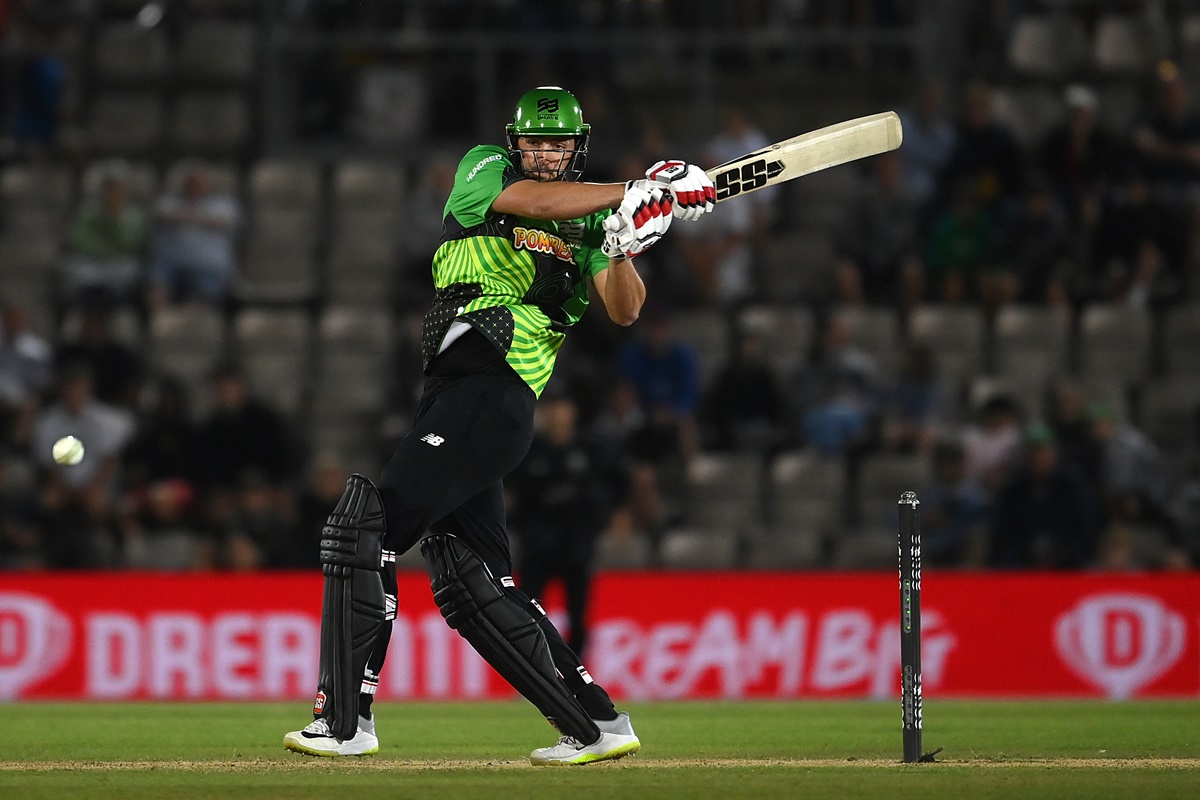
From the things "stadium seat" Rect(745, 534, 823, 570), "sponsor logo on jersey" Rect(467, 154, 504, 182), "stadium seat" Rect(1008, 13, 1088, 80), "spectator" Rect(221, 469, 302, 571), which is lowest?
"stadium seat" Rect(745, 534, 823, 570)

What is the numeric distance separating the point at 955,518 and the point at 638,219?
25.6ft

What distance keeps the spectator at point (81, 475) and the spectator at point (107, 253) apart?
4.03 ft

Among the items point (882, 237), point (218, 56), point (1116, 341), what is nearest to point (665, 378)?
point (882, 237)

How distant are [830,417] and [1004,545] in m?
1.71

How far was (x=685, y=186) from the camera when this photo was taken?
6.54 meters

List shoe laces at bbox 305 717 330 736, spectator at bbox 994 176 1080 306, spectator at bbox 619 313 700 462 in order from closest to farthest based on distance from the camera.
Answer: shoe laces at bbox 305 717 330 736 < spectator at bbox 619 313 700 462 < spectator at bbox 994 176 1080 306

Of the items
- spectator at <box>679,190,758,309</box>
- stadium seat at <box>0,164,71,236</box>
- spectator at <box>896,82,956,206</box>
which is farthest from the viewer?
stadium seat at <box>0,164,71,236</box>

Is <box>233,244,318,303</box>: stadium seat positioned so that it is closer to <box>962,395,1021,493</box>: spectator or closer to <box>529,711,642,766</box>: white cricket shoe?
<box>962,395,1021,493</box>: spectator

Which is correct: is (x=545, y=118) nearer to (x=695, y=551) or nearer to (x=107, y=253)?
(x=695, y=551)

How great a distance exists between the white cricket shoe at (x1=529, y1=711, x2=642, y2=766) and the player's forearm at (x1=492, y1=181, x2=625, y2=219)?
182 centimetres

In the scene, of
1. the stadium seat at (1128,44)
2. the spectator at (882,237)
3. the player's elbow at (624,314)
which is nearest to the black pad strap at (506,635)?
the player's elbow at (624,314)

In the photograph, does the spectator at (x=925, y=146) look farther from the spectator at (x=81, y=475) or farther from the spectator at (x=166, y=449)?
the spectator at (x=81, y=475)

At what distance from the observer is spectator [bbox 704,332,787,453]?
14.2 m

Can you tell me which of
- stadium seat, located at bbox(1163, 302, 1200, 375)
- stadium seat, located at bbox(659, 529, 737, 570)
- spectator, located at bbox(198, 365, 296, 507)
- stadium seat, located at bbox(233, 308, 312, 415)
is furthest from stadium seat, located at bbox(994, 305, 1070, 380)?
spectator, located at bbox(198, 365, 296, 507)
